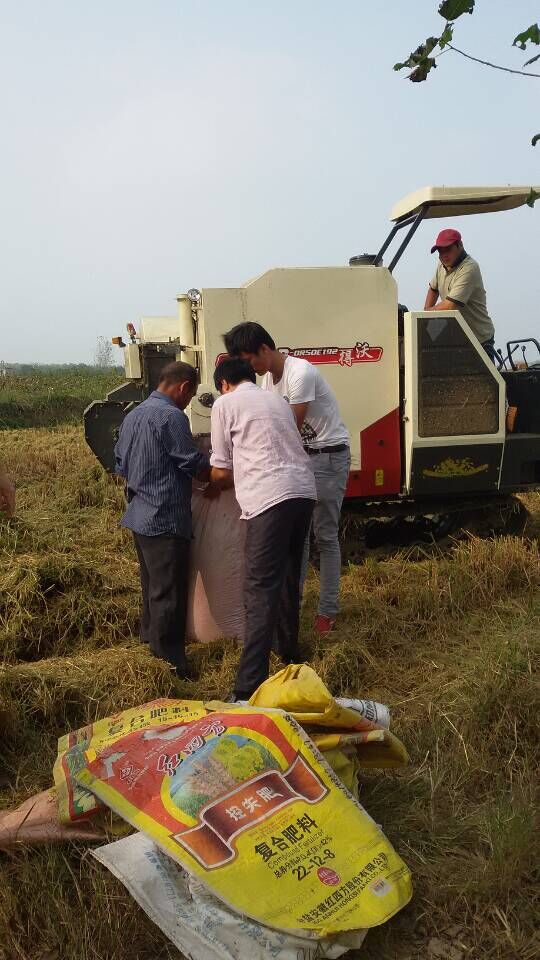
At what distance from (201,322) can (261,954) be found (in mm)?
3908

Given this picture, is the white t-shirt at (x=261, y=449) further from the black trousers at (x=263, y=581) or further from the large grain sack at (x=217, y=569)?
the large grain sack at (x=217, y=569)

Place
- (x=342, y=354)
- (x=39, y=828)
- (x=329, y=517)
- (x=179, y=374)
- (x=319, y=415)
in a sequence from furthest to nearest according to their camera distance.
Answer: (x=342, y=354) → (x=329, y=517) → (x=319, y=415) → (x=179, y=374) → (x=39, y=828)

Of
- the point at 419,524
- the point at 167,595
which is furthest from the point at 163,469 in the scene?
the point at 419,524

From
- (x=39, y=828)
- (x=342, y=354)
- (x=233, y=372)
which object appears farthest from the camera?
(x=342, y=354)

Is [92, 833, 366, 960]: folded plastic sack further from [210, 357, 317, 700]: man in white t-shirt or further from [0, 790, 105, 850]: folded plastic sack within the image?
[210, 357, 317, 700]: man in white t-shirt

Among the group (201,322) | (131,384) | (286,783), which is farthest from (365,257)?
(286,783)

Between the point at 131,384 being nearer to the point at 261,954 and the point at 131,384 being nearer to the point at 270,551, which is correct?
the point at 270,551

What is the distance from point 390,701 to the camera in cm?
324

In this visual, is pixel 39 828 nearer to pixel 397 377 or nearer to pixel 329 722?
pixel 329 722

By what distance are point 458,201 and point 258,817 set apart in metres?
4.52

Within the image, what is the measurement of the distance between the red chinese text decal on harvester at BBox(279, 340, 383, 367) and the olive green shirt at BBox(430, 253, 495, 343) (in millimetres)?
647

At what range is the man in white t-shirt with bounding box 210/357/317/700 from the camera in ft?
10.5

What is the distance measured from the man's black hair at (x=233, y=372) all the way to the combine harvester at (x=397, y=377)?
5.27 ft

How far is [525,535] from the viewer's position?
19.0 ft
